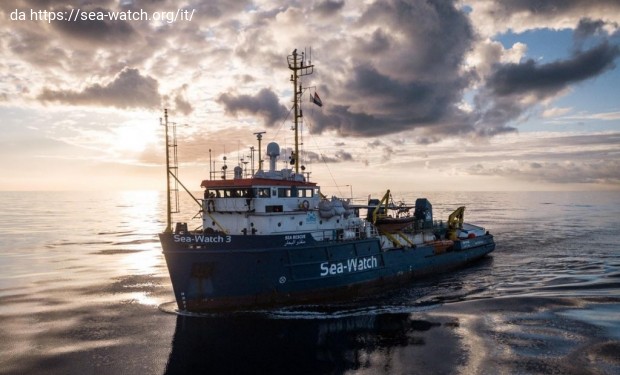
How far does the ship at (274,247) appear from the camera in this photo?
2095cm

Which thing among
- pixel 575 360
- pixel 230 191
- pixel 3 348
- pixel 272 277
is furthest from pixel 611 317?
pixel 3 348

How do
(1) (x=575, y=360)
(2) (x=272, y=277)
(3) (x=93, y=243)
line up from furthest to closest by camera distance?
(3) (x=93, y=243)
(2) (x=272, y=277)
(1) (x=575, y=360)

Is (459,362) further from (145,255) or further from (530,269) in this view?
(145,255)

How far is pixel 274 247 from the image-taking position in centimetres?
2128

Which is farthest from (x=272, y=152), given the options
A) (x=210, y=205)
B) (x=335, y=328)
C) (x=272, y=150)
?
(x=335, y=328)

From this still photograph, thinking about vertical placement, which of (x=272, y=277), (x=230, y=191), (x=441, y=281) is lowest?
(x=441, y=281)

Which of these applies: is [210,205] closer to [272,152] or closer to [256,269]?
[272,152]

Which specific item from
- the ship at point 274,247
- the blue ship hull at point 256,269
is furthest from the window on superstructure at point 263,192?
the blue ship hull at point 256,269

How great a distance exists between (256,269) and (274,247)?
145 centimetres

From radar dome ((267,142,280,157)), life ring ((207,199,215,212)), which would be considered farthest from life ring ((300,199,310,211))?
life ring ((207,199,215,212))

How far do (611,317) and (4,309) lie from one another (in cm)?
3286

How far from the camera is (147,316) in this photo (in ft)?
72.6

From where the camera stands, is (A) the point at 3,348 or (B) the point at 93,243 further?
(B) the point at 93,243

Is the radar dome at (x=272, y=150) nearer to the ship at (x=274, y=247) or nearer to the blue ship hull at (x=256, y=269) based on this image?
the ship at (x=274, y=247)
